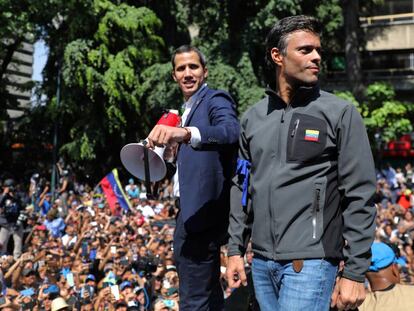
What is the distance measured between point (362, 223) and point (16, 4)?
21958 mm

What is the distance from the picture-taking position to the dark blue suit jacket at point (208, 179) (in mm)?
2842

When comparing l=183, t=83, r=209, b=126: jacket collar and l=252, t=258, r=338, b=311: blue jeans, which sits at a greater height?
l=183, t=83, r=209, b=126: jacket collar

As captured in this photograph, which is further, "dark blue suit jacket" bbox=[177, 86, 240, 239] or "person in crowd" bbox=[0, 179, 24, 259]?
"person in crowd" bbox=[0, 179, 24, 259]

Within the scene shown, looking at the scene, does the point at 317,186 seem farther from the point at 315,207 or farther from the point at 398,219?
the point at 398,219

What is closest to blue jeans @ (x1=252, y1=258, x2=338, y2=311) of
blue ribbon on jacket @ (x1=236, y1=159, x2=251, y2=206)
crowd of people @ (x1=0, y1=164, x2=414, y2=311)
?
blue ribbon on jacket @ (x1=236, y1=159, x2=251, y2=206)

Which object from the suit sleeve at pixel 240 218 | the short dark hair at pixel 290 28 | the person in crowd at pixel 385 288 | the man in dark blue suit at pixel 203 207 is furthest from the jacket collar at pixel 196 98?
the person in crowd at pixel 385 288

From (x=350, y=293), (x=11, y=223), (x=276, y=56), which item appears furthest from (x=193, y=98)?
(x=11, y=223)

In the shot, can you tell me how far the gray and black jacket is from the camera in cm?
217

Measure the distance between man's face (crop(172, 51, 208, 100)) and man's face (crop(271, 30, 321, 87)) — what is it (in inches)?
30.0

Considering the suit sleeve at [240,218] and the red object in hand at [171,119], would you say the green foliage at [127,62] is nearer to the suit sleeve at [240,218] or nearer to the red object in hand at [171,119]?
the red object in hand at [171,119]

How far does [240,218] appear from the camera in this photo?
98.1 inches

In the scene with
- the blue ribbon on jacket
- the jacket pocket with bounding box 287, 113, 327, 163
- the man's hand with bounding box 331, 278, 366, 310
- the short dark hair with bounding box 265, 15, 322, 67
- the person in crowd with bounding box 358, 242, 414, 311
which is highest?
the short dark hair with bounding box 265, 15, 322, 67

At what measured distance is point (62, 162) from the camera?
78.9 ft

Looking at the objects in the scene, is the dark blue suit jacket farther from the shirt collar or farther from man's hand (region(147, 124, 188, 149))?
man's hand (region(147, 124, 188, 149))
